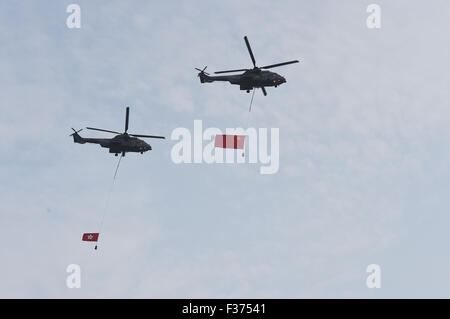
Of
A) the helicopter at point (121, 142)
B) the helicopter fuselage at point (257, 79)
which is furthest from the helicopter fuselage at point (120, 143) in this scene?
the helicopter fuselage at point (257, 79)

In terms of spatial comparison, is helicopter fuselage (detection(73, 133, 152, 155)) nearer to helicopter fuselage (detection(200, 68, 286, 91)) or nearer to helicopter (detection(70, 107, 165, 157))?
helicopter (detection(70, 107, 165, 157))

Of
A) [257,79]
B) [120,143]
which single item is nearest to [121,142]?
[120,143]

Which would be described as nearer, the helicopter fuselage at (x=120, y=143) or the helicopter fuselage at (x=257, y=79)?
the helicopter fuselage at (x=257, y=79)

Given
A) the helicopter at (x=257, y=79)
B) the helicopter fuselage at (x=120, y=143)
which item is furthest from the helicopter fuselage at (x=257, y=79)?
the helicopter fuselage at (x=120, y=143)

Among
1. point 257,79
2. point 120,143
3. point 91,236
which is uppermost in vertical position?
point 257,79

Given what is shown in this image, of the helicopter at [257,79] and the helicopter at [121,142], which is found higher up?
the helicopter at [257,79]

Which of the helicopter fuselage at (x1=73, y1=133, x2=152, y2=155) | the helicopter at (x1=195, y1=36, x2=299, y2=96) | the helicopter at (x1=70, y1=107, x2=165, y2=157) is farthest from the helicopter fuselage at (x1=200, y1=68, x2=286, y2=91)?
the helicopter fuselage at (x1=73, y1=133, x2=152, y2=155)

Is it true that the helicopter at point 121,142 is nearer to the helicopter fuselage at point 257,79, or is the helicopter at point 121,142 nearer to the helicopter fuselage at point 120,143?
the helicopter fuselage at point 120,143

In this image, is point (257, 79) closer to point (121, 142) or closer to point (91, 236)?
point (121, 142)

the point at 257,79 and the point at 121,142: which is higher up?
the point at 257,79

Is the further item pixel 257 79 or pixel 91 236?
pixel 91 236
